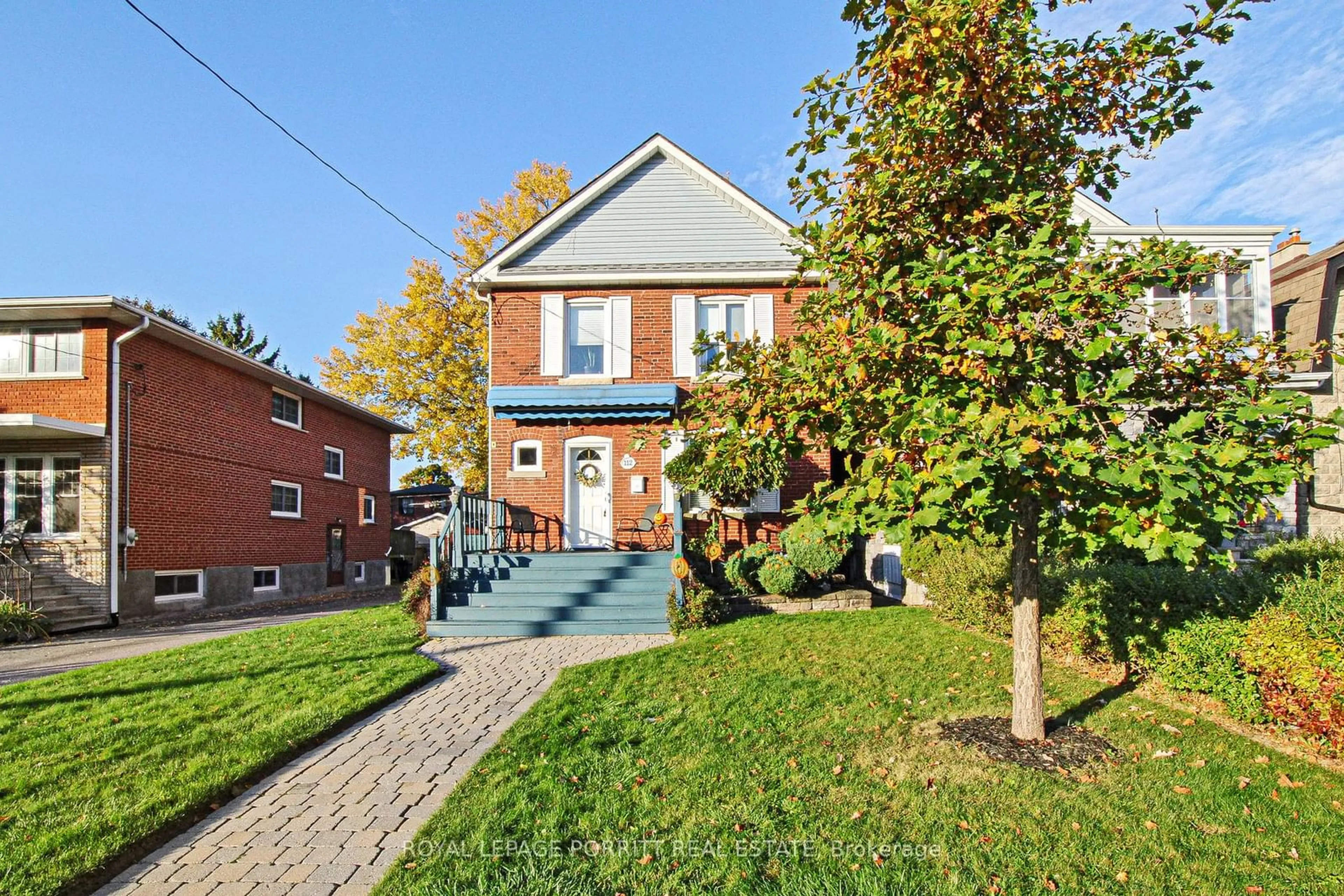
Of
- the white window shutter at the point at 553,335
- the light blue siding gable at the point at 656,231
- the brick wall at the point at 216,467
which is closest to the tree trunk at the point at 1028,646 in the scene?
the light blue siding gable at the point at 656,231

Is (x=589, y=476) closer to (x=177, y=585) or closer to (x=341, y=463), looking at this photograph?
(x=177, y=585)

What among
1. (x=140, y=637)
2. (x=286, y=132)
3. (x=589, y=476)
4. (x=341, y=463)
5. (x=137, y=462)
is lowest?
(x=140, y=637)

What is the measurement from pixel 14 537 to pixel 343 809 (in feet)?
43.5

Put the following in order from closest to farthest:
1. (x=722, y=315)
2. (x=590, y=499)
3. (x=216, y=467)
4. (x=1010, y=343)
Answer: (x=1010, y=343) < (x=590, y=499) < (x=722, y=315) < (x=216, y=467)

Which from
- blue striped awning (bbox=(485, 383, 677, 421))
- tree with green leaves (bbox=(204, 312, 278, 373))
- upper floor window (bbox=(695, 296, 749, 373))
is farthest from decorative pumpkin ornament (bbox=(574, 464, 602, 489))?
tree with green leaves (bbox=(204, 312, 278, 373))

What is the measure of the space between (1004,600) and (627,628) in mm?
5032

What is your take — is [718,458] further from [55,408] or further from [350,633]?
[55,408]

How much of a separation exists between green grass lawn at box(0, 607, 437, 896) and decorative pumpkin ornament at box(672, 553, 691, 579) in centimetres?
364

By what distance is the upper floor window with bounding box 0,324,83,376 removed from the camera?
13156 mm

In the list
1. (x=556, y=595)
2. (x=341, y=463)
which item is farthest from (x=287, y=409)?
(x=556, y=595)

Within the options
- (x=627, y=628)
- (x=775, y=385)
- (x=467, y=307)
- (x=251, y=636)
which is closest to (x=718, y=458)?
(x=775, y=385)

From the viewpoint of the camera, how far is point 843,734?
509cm

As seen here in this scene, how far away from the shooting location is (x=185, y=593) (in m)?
14.9

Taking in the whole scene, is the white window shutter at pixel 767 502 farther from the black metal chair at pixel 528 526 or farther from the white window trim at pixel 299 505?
the white window trim at pixel 299 505
